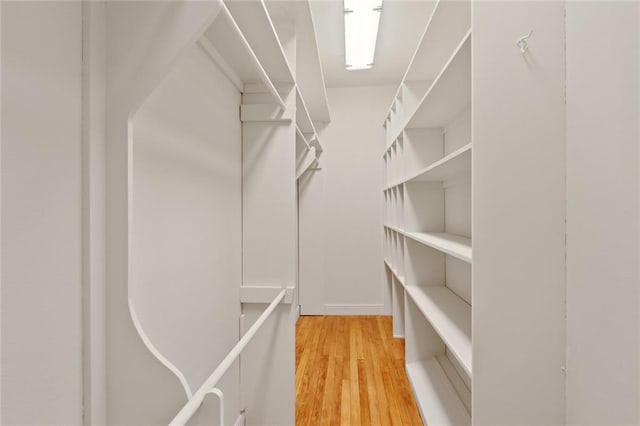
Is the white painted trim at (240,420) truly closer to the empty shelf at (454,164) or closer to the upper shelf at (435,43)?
the empty shelf at (454,164)

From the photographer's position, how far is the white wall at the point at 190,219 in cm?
85

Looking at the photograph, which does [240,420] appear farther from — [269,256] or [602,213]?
[602,213]

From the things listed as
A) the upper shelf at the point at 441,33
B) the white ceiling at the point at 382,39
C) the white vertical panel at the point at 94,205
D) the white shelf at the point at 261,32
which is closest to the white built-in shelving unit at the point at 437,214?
the upper shelf at the point at 441,33

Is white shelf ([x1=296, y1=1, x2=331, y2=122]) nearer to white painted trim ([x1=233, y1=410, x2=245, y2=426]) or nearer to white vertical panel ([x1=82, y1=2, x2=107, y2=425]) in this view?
white vertical panel ([x1=82, y1=2, x2=107, y2=425])

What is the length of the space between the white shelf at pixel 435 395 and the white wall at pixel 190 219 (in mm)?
1028

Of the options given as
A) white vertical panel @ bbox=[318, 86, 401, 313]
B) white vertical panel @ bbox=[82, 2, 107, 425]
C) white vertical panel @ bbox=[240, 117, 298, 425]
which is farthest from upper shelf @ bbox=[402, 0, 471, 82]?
white vertical panel @ bbox=[318, 86, 401, 313]

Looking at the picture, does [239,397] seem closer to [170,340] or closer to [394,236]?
[170,340]

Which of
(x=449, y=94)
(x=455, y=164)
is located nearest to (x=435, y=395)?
(x=455, y=164)

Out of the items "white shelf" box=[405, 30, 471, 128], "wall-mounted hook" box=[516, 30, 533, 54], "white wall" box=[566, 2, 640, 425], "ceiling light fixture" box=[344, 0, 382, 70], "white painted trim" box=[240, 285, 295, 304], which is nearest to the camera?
"white wall" box=[566, 2, 640, 425]

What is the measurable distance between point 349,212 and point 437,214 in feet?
4.82

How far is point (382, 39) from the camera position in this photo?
9.17 feet

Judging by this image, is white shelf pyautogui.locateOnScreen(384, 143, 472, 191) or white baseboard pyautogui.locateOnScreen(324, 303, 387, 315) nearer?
white shelf pyautogui.locateOnScreen(384, 143, 472, 191)

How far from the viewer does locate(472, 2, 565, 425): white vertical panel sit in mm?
1039

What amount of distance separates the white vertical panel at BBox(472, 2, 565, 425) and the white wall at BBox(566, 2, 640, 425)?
0.14 feet
